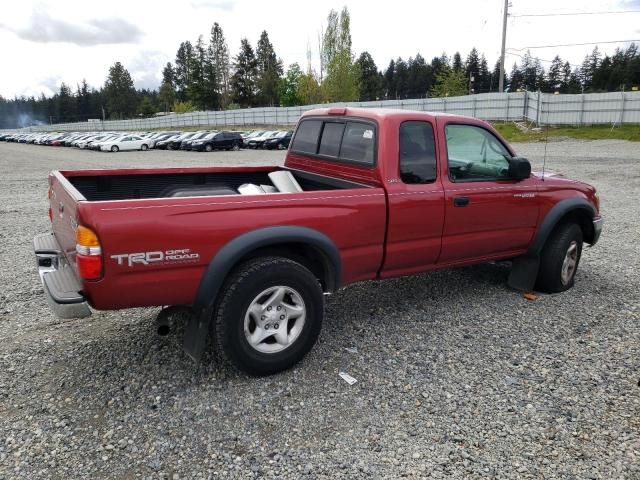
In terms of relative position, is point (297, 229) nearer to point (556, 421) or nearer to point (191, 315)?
point (191, 315)

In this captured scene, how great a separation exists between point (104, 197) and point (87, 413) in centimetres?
211

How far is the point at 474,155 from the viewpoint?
4746 mm

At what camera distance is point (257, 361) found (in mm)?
3562

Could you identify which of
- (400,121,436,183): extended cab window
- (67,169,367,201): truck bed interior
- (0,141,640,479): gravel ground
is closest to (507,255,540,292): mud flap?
(0,141,640,479): gravel ground

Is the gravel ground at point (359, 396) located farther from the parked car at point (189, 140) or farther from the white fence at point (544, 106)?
the parked car at point (189, 140)

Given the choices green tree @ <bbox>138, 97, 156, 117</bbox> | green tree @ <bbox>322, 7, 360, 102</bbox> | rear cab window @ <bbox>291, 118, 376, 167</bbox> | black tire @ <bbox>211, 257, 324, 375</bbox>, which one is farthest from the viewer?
green tree @ <bbox>138, 97, 156, 117</bbox>

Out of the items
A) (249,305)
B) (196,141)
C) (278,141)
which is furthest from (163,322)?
(196,141)

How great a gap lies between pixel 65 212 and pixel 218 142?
106 ft

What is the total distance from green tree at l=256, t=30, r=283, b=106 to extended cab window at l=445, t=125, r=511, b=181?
86754 mm

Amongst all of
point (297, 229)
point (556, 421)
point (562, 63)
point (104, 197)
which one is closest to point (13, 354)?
point (104, 197)

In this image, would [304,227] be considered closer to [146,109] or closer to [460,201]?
[460,201]

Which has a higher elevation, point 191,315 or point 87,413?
point 191,315

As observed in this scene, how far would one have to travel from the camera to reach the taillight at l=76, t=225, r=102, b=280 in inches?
116

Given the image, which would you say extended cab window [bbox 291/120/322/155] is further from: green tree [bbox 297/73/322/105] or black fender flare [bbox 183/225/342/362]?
green tree [bbox 297/73/322/105]
